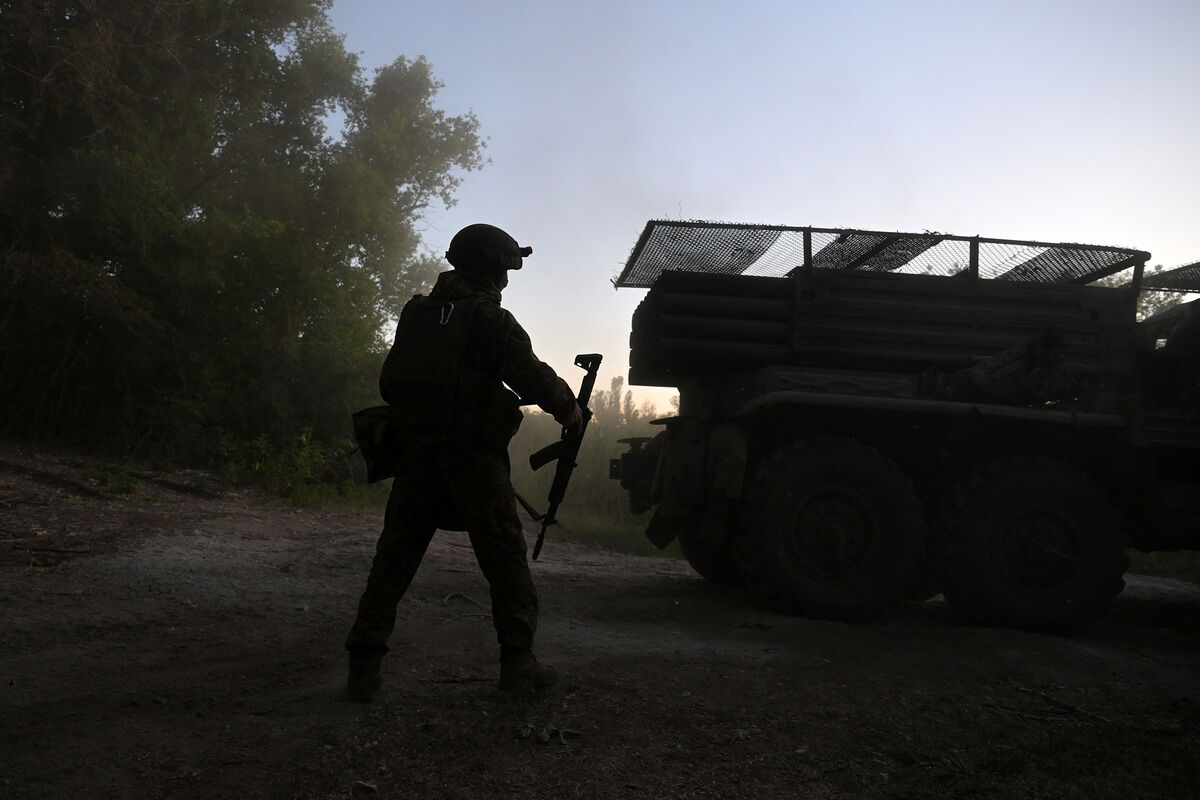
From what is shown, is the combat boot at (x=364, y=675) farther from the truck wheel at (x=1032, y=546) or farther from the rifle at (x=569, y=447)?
the truck wheel at (x=1032, y=546)

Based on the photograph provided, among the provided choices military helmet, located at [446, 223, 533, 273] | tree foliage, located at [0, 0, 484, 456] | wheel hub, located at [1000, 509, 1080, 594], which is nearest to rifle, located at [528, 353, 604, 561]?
military helmet, located at [446, 223, 533, 273]

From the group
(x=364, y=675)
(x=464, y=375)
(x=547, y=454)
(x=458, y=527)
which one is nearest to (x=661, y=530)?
(x=547, y=454)

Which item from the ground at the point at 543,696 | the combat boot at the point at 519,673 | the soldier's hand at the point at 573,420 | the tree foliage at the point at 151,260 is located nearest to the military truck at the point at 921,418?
the ground at the point at 543,696

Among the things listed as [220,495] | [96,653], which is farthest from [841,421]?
[220,495]

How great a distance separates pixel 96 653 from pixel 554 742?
216 cm

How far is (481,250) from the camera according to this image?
3562 millimetres

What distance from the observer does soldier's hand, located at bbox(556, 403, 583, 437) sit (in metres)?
3.47

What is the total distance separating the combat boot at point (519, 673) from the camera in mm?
3361

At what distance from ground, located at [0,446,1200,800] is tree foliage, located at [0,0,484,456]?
5678mm

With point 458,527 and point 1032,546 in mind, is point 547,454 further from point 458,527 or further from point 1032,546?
point 1032,546

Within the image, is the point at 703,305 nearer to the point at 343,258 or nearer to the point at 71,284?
the point at 71,284

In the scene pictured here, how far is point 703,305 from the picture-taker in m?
5.82

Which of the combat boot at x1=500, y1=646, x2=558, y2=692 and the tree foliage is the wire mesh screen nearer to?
the combat boot at x1=500, y1=646, x2=558, y2=692

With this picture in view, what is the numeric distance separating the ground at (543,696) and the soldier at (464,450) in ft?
1.20
